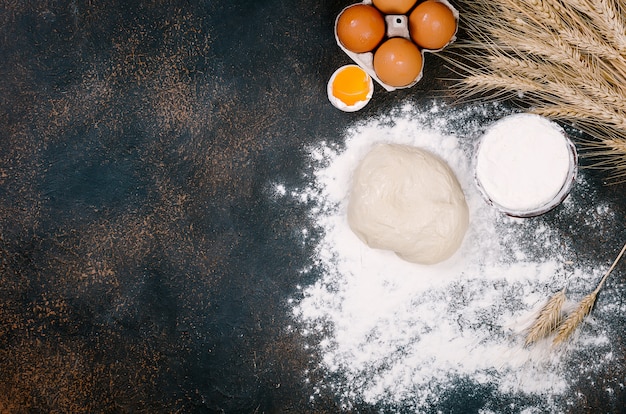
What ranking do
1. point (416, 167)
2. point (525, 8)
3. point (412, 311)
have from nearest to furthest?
point (525, 8)
point (416, 167)
point (412, 311)

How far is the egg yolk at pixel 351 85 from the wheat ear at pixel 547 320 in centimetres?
92

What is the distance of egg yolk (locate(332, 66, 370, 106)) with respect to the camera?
171cm

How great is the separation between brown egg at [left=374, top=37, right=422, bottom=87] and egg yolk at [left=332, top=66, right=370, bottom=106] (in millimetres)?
81

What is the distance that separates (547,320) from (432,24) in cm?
101

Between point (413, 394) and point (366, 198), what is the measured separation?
0.71 metres

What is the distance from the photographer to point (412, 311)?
5.75ft

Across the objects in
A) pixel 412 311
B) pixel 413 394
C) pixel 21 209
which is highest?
pixel 21 209

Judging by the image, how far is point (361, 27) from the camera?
160cm

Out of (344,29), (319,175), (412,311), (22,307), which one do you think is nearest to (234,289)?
(319,175)

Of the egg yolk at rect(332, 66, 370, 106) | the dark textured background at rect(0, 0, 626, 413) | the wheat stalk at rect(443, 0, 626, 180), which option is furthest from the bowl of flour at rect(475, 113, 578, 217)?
the egg yolk at rect(332, 66, 370, 106)

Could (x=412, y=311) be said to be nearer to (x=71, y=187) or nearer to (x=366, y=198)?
(x=366, y=198)

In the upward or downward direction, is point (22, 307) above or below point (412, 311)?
above

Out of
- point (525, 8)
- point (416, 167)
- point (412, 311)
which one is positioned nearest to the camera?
point (525, 8)

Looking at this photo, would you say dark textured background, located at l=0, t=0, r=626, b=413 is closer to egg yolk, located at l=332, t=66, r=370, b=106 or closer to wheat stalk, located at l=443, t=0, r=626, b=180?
egg yolk, located at l=332, t=66, r=370, b=106
